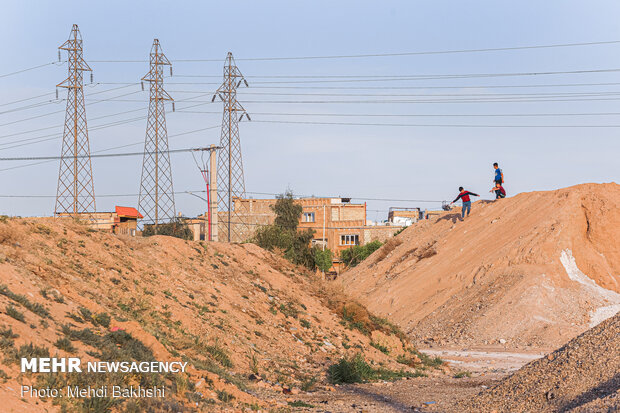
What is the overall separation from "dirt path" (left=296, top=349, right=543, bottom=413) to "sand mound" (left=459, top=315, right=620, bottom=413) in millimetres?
1265

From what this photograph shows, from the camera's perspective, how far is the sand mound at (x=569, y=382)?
9.97 m

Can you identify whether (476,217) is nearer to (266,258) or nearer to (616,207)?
(616,207)

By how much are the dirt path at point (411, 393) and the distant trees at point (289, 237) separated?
21.8m

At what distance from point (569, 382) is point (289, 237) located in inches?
1569

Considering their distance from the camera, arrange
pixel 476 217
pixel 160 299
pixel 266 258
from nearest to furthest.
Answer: pixel 160 299
pixel 266 258
pixel 476 217

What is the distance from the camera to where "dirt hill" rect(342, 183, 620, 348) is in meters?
29.0

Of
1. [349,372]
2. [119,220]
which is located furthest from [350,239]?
[349,372]

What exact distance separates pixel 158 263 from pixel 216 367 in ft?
19.6

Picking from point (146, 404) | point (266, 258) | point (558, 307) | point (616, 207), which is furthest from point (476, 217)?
point (146, 404)

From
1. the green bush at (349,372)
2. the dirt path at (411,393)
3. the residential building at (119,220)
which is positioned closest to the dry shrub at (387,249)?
the residential building at (119,220)

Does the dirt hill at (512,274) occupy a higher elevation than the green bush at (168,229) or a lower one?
lower

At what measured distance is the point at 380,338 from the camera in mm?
21516

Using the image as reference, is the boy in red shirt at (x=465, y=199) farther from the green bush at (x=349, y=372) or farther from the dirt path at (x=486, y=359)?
the green bush at (x=349, y=372)

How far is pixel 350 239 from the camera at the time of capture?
2987 inches
